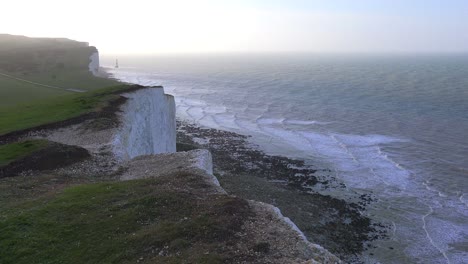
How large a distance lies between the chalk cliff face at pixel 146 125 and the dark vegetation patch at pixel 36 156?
2303 mm

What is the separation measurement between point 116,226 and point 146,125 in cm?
1801

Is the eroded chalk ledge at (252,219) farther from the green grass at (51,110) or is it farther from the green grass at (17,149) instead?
the green grass at (51,110)

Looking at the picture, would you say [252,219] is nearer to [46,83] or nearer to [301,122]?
[301,122]

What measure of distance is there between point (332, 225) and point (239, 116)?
1521 inches

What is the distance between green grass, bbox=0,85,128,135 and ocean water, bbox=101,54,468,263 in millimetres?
19179

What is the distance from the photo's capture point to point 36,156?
19.1m

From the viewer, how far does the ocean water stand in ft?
86.6

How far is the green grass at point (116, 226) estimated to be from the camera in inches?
419

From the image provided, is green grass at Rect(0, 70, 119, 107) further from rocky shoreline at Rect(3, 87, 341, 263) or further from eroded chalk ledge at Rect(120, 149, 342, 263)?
eroded chalk ledge at Rect(120, 149, 342, 263)

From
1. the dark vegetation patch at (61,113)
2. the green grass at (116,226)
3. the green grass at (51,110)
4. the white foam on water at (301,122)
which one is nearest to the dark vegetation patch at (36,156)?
the dark vegetation patch at (61,113)

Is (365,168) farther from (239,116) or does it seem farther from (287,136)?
(239,116)

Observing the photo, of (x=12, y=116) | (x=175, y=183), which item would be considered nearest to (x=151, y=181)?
(x=175, y=183)

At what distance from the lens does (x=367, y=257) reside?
23.2 metres

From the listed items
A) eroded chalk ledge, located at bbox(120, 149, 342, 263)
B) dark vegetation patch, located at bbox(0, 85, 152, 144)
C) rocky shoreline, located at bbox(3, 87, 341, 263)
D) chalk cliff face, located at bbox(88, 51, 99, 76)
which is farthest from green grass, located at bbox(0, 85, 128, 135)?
chalk cliff face, located at bbox(88, 51, 99, 76)
